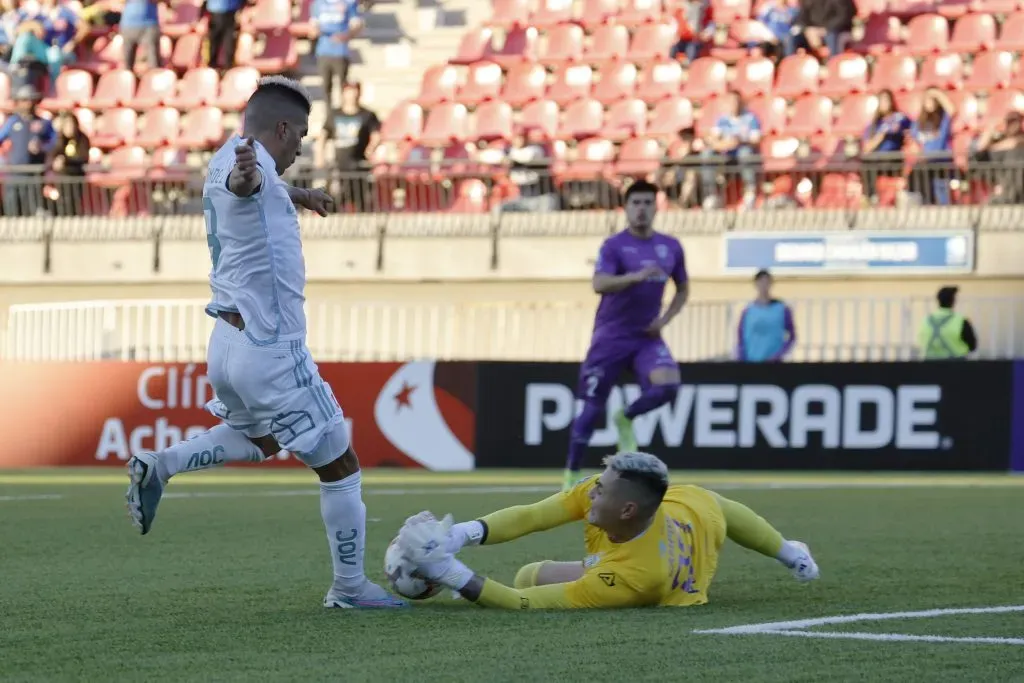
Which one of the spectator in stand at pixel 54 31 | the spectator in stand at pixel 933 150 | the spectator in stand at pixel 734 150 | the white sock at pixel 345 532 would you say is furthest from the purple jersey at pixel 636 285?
the spectator in stand at pixel 54 31

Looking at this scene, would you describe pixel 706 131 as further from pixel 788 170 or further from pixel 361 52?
pixel 361 52

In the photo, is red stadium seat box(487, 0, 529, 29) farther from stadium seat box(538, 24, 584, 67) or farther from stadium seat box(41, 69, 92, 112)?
stadium seat box(41, 69, 92, 112)

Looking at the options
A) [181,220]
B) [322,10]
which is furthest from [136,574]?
[322,10]

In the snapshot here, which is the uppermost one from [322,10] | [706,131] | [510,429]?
[322,10]

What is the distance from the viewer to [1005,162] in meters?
21.6

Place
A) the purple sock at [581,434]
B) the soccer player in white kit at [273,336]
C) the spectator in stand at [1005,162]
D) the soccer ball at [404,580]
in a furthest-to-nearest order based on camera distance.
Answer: the spectator in stand at [1005,162], the purple sock at [581,434], the soccer player in white kit at [273,336], the soccer ball at [404,580]

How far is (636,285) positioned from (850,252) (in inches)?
351

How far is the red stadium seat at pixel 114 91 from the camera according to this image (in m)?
28.7

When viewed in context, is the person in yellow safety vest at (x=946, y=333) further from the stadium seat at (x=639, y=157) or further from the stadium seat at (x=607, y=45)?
the stadium seat at (x=607, y=45)

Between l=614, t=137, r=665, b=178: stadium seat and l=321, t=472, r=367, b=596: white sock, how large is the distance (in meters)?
16.6

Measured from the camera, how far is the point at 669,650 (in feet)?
18.9

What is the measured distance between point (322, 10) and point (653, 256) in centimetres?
1428

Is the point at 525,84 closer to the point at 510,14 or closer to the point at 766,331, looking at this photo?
the point at 510,14

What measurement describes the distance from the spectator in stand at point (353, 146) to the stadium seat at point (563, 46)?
2.65 metres
